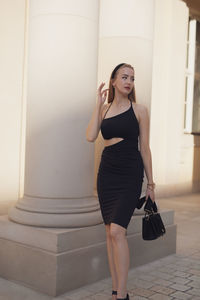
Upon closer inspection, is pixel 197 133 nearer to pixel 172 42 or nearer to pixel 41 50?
pixel 172 42

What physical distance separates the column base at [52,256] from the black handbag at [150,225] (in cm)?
70

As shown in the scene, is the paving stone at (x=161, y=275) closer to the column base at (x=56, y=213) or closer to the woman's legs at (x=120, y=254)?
the column base at (x=56, y=213)

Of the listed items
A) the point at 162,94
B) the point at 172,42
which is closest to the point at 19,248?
the point at 162,94

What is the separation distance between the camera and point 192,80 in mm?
10797

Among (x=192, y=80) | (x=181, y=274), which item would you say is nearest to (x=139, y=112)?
(x=181, y=274)

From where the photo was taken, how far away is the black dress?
119 inches

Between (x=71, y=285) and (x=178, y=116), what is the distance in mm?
7169

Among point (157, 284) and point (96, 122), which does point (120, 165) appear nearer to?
point (96, 122)

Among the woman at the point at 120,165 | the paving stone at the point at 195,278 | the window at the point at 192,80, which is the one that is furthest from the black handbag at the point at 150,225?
the window at the point at 192,80

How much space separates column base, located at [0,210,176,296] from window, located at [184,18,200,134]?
754cm

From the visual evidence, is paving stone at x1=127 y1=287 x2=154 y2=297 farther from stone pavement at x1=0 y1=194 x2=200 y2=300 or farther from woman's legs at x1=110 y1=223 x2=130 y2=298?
woman's legs at x1=110 y1=223 x2=130 y2=298

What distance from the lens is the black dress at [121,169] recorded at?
9.92 feet

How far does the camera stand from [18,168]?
5.91 meters

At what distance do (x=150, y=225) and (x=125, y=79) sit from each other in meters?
1.22
